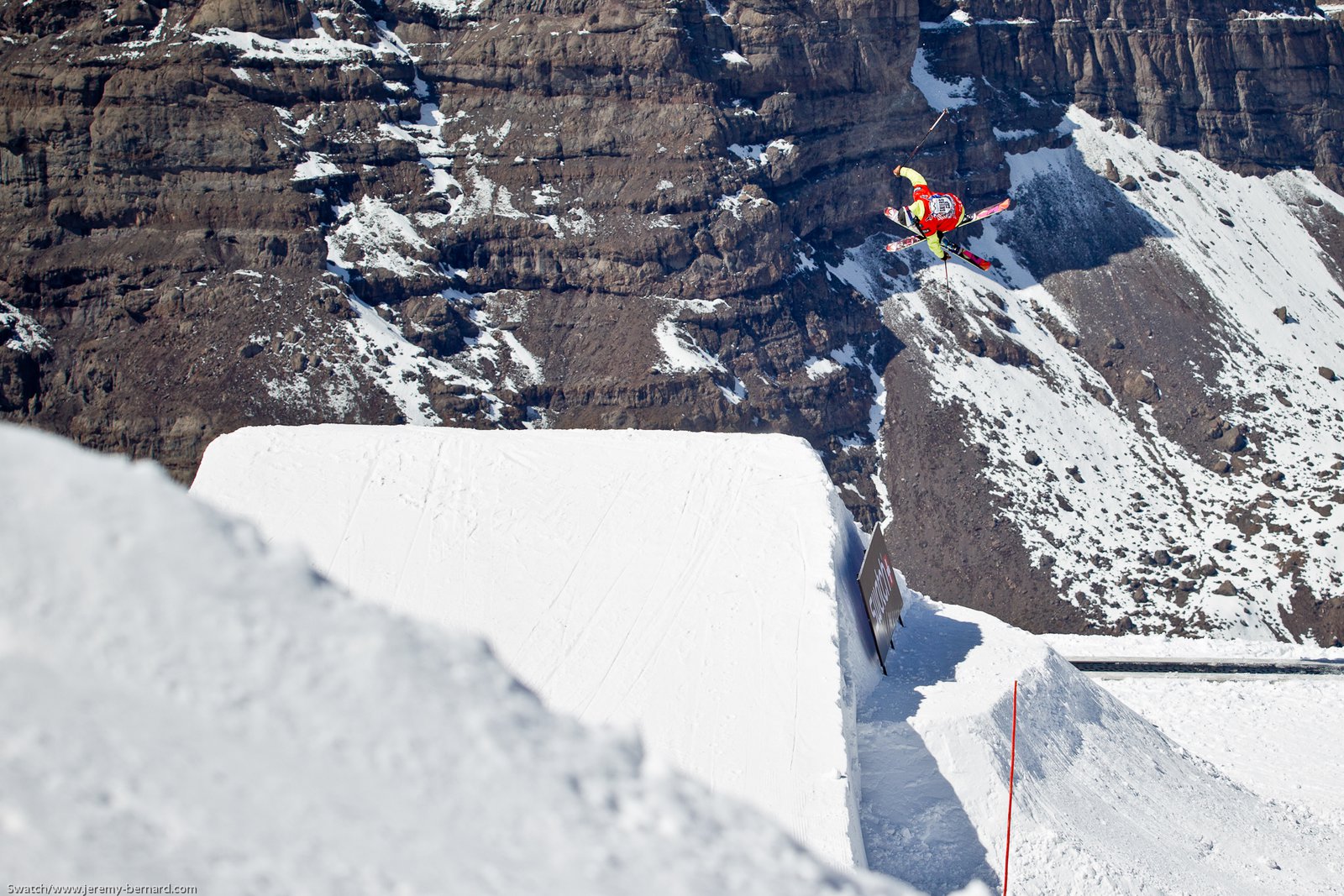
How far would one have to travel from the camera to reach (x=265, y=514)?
26.8 metres

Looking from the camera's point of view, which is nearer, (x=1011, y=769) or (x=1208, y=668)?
(x=1011, y=769)

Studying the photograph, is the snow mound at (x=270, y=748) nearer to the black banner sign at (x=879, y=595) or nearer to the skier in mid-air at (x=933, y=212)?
the black banner sign at (x=879, y=595)

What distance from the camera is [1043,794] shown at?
2370cm

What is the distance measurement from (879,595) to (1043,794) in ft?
18.1

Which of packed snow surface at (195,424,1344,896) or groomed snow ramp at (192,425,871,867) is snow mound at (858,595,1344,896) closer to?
packed snow surface at (195,424,1344,896)

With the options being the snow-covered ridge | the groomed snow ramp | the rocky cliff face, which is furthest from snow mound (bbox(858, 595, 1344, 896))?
the snow-covered ridge

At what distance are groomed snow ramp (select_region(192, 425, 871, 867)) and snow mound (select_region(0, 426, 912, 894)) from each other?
46.5ft

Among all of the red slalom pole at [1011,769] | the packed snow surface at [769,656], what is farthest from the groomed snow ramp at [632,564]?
the red slalom pole at [1011,769]

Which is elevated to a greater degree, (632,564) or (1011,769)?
(632,564)

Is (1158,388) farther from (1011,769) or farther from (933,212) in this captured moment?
(1011,769)

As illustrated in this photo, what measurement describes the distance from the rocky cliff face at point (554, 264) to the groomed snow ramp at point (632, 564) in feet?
95.9

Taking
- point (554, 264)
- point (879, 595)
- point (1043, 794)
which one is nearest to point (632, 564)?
point (879, 595)

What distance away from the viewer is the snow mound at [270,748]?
518 centimetres

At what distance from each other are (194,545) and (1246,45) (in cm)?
10176
